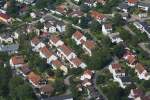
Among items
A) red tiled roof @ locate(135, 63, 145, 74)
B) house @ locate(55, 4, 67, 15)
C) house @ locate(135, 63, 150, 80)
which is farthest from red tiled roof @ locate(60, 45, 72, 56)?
house @ locate(55, 4, 67, 15)

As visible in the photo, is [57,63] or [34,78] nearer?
[34,78]

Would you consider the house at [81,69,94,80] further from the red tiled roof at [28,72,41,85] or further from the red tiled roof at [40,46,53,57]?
the red tiled roof at [40,46,53,57]

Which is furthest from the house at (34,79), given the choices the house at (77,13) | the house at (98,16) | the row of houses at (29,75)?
the house at (77,13)

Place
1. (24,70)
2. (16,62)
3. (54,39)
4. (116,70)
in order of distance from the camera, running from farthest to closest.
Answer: (54,39) → (16,62) → (24,70) → (116,70)

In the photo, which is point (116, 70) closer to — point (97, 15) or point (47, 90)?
point (47, 90)

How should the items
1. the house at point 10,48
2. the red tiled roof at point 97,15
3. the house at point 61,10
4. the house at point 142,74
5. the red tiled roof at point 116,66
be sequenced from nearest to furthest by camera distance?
1. the house at point 142,74
2. the red tiled roof at point 116,66
3. the house at point 10,48
4. the red tiled roof at point 97,15
5. the house at point 61,10

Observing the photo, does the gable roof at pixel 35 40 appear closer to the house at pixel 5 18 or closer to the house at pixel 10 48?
the house at pixel 10 48

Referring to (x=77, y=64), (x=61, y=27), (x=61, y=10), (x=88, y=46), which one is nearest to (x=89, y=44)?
(x=88, y=46)

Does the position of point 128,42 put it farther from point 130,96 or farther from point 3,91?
point 3,91
